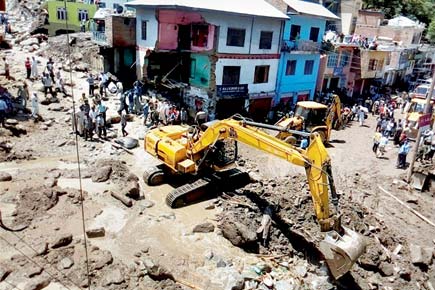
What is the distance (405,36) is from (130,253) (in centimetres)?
4590

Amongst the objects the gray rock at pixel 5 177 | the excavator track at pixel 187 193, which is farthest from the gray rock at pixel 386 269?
the gray rock at pixel 5 177

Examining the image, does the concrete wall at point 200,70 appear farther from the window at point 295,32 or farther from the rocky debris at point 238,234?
the rocky debris at point 238,234

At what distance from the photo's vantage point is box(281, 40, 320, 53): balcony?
90.8 ft

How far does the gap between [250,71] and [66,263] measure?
63.0ft

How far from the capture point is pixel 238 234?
1184 cm

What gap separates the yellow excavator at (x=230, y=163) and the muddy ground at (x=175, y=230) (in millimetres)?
658

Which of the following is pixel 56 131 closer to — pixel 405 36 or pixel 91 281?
pixel 91 281

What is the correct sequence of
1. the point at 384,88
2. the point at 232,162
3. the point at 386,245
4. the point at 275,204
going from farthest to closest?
the point at 384,88, the point at 232,162, the point at 275,204, the point at 386,245

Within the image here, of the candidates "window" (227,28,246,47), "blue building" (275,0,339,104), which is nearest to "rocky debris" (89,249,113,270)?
"window" (227,28,246,47)

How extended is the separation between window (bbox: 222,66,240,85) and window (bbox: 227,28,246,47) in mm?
1547

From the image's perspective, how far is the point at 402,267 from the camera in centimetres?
1158

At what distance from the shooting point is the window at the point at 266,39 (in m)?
26.2

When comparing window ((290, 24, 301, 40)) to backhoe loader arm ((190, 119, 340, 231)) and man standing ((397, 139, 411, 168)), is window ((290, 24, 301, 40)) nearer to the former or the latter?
man standing ((397, 139, 411, 168))

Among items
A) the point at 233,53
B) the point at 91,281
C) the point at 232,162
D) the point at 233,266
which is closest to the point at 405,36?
the point at 233,53
